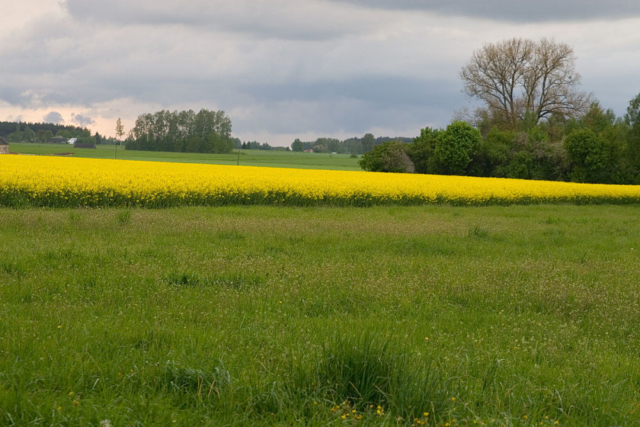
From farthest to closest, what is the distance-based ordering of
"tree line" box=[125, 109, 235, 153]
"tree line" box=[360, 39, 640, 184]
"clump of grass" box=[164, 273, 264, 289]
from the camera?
"tree line" box=[125, 109, 235, 153] → "tree line" box=[360, 39, 640, 184] → "clump of grass" box=[164, 273, 264, 289]

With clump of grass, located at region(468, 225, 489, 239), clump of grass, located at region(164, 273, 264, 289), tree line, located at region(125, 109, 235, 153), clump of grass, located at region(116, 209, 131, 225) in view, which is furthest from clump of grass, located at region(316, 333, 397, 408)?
tree line, located at region(125, 109, 235, 153)

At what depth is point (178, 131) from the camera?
421ft

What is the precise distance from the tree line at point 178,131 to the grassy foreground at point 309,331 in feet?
375

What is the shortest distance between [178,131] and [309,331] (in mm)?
129120

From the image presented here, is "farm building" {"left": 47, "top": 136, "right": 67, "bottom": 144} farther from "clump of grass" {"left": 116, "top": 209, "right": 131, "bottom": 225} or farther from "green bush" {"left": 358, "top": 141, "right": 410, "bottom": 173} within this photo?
"clump of grass" {"left": 116, "top": 209, "right": 131, "bottom": 225}

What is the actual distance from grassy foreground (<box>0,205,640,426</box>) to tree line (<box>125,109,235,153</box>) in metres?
114

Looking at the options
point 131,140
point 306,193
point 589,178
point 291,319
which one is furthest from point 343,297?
point 131,140

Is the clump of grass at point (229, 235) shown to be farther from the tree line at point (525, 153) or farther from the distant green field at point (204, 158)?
the distant green field at point (204, 158)

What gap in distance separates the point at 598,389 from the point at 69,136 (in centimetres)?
16994

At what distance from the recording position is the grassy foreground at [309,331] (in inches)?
137

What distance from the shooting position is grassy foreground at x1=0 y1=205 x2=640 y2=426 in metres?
3.49

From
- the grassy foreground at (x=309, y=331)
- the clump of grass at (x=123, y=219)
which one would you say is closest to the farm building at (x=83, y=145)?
the clump of grass at (x=123, y=219)

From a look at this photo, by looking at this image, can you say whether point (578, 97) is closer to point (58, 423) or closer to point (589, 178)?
point (589, 178)

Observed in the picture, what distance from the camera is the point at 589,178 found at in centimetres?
5216
